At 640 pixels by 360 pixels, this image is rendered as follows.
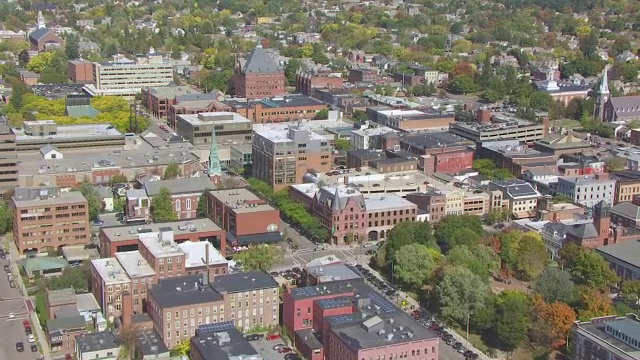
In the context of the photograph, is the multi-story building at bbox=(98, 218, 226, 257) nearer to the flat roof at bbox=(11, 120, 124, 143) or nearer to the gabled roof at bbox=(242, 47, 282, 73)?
the flat roof at bbox=(11, 120, 124, 143)

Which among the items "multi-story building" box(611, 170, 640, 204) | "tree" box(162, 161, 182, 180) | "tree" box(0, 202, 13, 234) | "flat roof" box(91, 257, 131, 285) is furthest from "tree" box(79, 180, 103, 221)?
"multi-story building" box(611, 170, 640, 204)

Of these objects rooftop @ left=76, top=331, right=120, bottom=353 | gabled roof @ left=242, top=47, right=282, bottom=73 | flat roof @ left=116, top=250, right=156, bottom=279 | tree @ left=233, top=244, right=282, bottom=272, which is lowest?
rooftop @ left=76, top=331, right=120, bottom=353

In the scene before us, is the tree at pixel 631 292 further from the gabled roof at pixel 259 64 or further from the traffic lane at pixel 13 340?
the gabled roof at pixel 259 64

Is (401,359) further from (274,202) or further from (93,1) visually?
(93,1)

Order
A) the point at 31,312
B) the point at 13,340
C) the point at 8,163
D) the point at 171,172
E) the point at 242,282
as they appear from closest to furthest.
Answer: the point at 13,340, the point at 242,282, the point at 31,312, the point at 8,163, the point at 171,172

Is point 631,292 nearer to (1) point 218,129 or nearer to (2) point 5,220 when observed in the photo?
(2) point 5,220

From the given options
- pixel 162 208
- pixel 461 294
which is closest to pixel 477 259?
pixel 461 294
